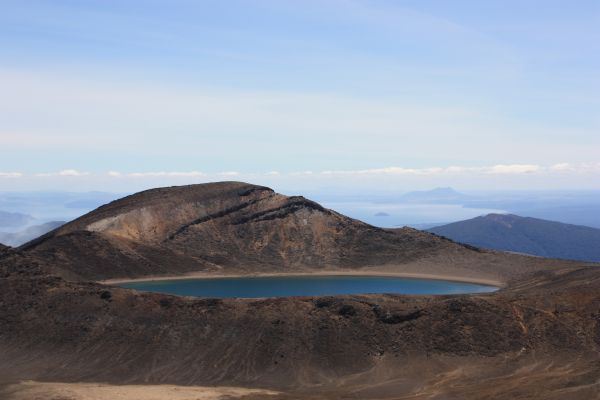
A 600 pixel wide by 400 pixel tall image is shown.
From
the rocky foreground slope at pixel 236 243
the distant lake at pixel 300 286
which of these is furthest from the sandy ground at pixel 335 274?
the distant lake at pixel 300 286

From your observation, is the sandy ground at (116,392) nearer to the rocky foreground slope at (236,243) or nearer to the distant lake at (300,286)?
the distant lake at (300,286)

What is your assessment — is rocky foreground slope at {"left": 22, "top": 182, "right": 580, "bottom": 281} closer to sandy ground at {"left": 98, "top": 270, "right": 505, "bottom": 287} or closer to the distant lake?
sandy ground at {"left": 98, "top": 270, "right": 505, "bottom": 287}

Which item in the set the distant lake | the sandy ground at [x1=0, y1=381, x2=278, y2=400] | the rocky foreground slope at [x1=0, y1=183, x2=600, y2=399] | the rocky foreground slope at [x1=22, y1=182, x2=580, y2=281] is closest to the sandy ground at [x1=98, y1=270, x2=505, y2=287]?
the rocky foreground slope at [x1=22, y1=182, x2=580, y2=281]

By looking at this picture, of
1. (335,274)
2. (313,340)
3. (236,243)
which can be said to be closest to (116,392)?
(313,340)

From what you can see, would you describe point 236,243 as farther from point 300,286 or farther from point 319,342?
point 319,342

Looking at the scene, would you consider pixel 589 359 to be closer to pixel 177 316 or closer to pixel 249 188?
pixel 177 316

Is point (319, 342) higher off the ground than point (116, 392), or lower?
higher
